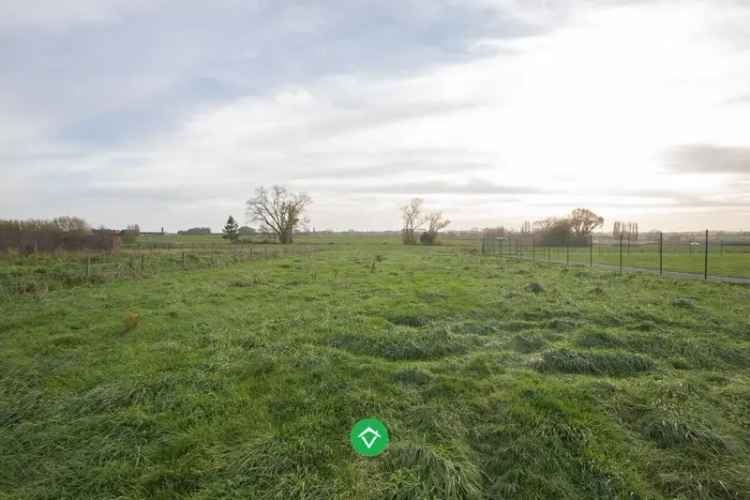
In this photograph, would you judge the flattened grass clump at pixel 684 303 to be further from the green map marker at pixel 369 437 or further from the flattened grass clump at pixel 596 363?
the green map marker at pixel 369 437

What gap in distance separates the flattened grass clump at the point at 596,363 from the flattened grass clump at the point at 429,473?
2.56 meters

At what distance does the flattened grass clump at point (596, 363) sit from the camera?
4.94 metres

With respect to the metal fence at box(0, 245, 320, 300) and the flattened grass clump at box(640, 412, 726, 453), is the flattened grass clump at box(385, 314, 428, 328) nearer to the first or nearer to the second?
the flattened grass clump at box(640, 412, 726, 453)

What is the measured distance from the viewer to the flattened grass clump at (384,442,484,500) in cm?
269

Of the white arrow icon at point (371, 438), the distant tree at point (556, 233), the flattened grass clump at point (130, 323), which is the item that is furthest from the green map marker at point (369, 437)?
the distant tree at point (556, 233)

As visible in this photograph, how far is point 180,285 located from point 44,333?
568 cm

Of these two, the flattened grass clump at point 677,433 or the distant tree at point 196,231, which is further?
the distant tree at point 196,231

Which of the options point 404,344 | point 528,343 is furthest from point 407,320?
point 528,343

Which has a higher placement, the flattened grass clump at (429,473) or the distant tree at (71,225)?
the distant tree at (71,225)

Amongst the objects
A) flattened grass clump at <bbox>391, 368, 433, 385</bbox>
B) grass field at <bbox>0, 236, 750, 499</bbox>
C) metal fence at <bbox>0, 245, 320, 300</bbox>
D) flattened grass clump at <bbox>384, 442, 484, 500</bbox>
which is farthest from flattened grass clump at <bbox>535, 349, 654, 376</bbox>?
metal fence at <bbox>0, 245, 320, 300</bbox>

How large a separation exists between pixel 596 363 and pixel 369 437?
3.65m

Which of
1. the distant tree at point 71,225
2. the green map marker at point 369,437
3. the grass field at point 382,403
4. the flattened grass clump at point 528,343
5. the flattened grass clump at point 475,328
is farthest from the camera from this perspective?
the distant tree at point 71,225

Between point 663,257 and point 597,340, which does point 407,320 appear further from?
point 663,257

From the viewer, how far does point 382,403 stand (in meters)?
3.95
